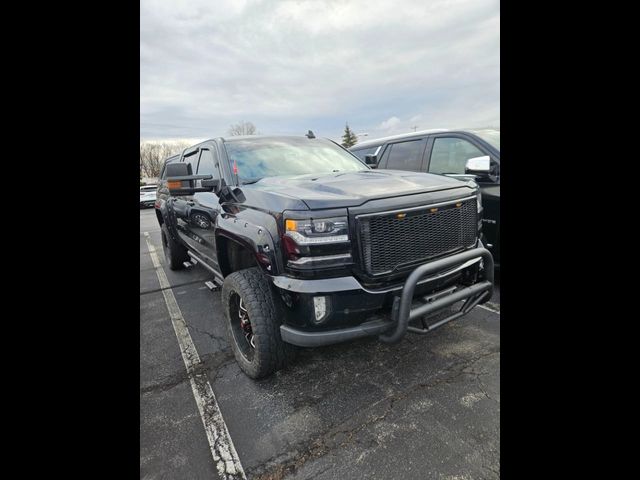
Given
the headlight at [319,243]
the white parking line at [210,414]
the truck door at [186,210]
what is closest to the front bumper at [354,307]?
the headlight at [319,243]

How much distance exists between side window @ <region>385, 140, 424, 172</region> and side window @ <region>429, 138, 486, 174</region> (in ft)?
0.77

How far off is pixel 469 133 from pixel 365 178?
247 centimetres

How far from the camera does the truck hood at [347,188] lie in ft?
7.26

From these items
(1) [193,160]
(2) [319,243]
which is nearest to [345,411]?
(2) [319,243]

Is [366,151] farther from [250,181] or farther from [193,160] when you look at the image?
[250,181]

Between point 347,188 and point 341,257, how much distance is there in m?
0.56

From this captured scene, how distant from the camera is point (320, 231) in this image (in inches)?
84.1

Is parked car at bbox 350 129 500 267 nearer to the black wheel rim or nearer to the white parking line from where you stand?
the black wheel rim

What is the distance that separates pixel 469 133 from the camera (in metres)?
4.51

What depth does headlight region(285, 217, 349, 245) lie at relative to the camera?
2.13 m

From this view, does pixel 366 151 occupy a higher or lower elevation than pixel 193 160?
higher

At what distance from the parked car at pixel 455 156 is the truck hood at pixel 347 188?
1.31m
